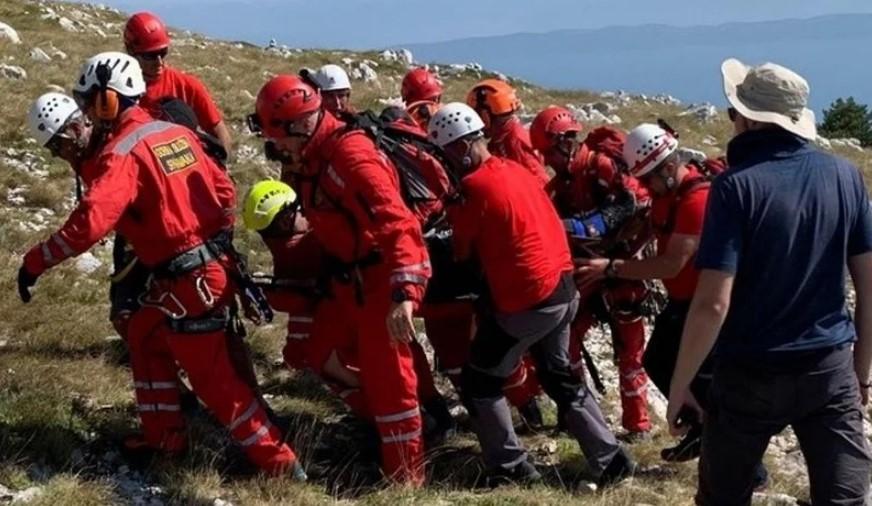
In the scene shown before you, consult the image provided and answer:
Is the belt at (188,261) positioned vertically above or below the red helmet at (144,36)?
below

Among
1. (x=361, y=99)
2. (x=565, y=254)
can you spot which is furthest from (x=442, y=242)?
(x=361, y=99)

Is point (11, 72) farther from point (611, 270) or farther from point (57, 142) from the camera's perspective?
point (611, 270)

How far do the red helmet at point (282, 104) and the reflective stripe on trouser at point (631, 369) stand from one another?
3.17m

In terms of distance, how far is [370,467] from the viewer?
7.41 metres

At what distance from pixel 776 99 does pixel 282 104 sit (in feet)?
9.36

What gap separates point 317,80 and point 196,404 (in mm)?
3135

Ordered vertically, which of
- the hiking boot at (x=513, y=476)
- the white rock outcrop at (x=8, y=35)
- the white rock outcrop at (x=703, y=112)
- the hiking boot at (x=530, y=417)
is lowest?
the hiking boot at (x=530, y=417)

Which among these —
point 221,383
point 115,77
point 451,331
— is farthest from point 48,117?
point 451,331

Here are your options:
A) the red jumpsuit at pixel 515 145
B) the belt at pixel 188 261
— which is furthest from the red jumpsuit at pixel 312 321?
the red jumpsuit at pixel 515 145

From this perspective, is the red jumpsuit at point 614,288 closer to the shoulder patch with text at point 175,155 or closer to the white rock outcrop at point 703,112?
the shoulder patch with text at point 175,155

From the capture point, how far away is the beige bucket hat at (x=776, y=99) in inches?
187

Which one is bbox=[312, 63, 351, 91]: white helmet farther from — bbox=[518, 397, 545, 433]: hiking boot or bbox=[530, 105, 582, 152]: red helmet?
bbox=[518, 397, 545, 433]: hiking boot

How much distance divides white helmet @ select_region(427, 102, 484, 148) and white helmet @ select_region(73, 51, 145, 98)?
1833 millimetres

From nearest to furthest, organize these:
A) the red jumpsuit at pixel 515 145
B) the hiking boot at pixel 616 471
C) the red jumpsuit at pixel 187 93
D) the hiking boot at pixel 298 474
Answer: the hiking boot at pixel 298 474
the hiking boot at pixel 616 471
the red jumpsuit at pixel 515 145
the red jumpsuit at pixel 187 93
